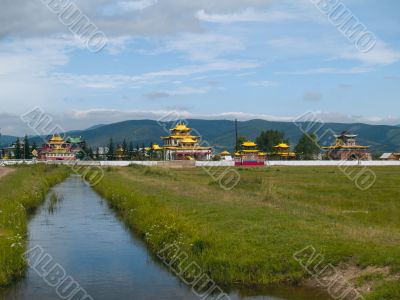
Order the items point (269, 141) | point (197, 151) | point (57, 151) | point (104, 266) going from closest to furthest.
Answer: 1. point (104, 266)
2. point (197, 151)
3. point (57, 151)
4. point (269, 141)

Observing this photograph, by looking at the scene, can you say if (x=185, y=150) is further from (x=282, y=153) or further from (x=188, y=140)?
(x=282, y=153)

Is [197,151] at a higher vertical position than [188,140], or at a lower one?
Result: lower

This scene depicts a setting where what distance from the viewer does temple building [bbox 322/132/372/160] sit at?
148 m

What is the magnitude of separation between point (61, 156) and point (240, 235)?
14018cm

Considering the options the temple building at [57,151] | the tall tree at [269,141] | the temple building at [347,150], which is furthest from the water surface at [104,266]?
the tall tree at [269,141]

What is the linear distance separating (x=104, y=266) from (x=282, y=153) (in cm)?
13954

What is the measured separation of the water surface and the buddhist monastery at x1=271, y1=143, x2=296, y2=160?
12591cm

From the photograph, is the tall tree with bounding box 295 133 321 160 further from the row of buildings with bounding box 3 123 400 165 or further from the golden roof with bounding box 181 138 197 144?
the golden roof with bounding box 181 138 197 144

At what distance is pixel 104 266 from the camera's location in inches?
752

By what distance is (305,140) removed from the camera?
15850cm

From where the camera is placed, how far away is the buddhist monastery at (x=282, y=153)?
15520cm

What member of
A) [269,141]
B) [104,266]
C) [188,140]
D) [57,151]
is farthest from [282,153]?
[104,266]

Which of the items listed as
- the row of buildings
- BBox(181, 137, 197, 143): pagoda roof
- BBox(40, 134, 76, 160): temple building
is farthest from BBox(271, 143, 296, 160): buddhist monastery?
BBox(40, 134, 76, 160): temple building

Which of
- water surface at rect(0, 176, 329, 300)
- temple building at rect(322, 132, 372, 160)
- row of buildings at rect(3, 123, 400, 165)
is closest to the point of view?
water surface at rect(0, 176, 329, 300)
